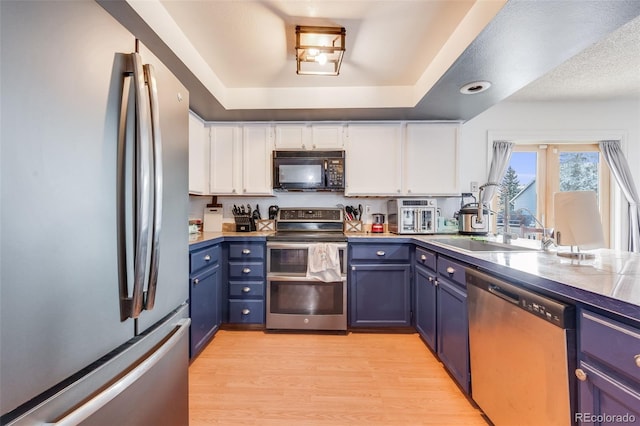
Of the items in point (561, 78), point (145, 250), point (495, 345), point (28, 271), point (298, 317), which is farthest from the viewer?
point (561, 78)

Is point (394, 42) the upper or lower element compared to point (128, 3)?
upper

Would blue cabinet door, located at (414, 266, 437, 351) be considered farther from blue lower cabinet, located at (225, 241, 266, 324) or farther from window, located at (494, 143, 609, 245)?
window, located at (494, 143, 609, 245)

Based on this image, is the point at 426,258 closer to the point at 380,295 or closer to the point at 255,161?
the point at 380,295

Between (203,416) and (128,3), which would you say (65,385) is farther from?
(128,3)

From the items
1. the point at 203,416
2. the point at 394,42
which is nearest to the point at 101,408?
the point at 203,416

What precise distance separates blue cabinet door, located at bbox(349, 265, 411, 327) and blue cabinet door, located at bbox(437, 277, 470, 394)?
20.0 inches

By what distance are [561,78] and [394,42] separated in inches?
79.1

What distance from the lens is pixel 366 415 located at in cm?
151

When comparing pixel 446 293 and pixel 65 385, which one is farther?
pixel 446 293

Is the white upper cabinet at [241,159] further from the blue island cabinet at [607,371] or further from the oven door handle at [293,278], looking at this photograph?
the blue island cabinet at [607,371]

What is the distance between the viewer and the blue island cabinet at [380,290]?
2.46 metres

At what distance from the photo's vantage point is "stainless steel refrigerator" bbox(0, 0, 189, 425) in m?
0.52

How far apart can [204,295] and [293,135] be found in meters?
1.83

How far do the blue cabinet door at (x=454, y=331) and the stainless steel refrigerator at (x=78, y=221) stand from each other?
1.60 metres
